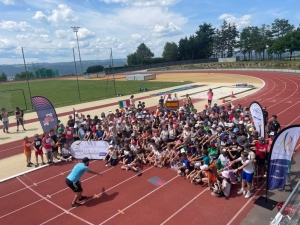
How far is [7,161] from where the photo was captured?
41.1 feet

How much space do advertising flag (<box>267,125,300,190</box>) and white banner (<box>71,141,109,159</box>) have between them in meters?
7.34

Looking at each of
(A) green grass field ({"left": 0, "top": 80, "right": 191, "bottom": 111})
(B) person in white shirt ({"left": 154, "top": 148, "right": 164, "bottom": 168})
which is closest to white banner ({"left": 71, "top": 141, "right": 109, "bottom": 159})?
(B) person in white shirt ({"left": 154, "top": 148, "right": 164, "bottom": 168})

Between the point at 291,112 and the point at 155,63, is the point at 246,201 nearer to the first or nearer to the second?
the point at 291,112

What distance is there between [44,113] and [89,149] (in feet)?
15.0

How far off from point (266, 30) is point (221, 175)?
313 ft

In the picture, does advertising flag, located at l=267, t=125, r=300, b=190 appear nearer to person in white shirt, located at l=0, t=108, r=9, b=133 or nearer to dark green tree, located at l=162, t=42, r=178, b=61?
person in white shirt, located at l=0, t=108, r=9, b=133

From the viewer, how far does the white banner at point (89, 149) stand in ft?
39.4

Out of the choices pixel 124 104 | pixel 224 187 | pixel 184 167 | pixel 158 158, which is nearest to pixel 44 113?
pixel 124 104

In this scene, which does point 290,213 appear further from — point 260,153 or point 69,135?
point 69,135

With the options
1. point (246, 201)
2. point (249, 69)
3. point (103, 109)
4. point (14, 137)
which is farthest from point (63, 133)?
point (249, 69)

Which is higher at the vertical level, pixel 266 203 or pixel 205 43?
pixel 205 43

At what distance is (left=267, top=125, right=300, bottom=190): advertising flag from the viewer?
6902mm

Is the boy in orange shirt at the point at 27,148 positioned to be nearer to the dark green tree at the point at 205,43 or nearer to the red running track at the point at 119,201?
the red running track at the point at 119,201

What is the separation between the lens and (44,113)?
48.5ft
